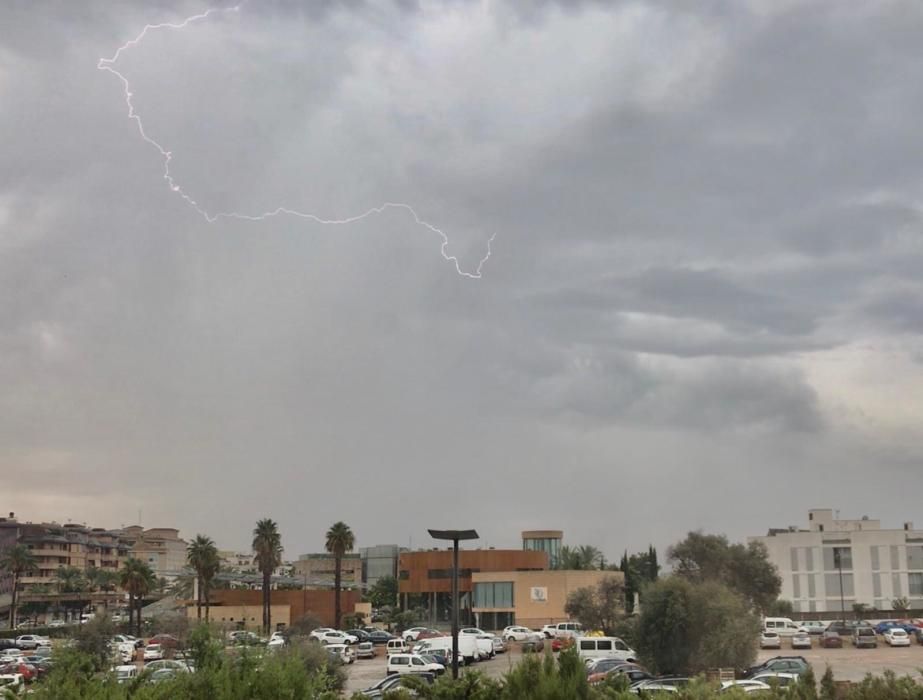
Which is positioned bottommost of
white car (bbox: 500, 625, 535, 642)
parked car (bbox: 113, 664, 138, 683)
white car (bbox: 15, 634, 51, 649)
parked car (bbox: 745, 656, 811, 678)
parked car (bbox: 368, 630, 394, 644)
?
white car (bbox: 15, 634, 51, 649)

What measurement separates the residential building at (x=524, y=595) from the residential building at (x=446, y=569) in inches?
58.8

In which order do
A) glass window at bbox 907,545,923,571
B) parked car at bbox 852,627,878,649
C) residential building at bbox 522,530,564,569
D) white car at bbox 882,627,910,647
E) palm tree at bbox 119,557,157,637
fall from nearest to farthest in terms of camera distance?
parked car at bbox 852,627,878,649
white car at bbox 882,627,910,647
palm tree at bbox 119,557,157,637
residential building at bbox 522,530,564,569
glass window at bbox 907,545,923,571

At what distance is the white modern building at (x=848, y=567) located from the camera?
389 ft

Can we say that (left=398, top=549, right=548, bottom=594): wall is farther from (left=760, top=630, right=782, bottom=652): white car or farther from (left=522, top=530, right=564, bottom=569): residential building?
(left=760, top=630, right=782, bottom=652): white car

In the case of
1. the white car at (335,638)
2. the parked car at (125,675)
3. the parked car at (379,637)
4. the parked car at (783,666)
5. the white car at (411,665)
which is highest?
the parked car at (125,675)

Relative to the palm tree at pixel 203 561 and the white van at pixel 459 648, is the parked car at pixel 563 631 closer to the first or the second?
the white van at pixel 459 648

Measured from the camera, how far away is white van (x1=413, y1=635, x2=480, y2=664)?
53.0 m

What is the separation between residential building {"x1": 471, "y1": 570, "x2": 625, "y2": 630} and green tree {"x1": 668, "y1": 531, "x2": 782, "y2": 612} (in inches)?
253

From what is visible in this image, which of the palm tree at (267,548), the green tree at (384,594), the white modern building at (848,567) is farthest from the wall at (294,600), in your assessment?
the white modern building at (848,567)

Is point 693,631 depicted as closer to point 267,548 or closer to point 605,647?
point 605,647

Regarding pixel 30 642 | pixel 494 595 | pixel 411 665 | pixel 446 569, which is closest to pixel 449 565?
pixel 446 569

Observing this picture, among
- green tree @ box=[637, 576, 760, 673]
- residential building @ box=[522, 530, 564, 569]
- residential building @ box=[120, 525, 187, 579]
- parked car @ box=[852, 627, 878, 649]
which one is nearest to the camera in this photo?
green tree @ box=[637, 576, 760, 673]

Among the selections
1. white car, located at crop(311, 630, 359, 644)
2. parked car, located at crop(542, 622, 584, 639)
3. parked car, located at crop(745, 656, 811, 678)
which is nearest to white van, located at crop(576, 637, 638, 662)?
parked car, located at crop(745, 656, 811, 678)

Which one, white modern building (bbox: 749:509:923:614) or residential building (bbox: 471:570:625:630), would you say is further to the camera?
white modern building (bbox: 749:509:923:614)
